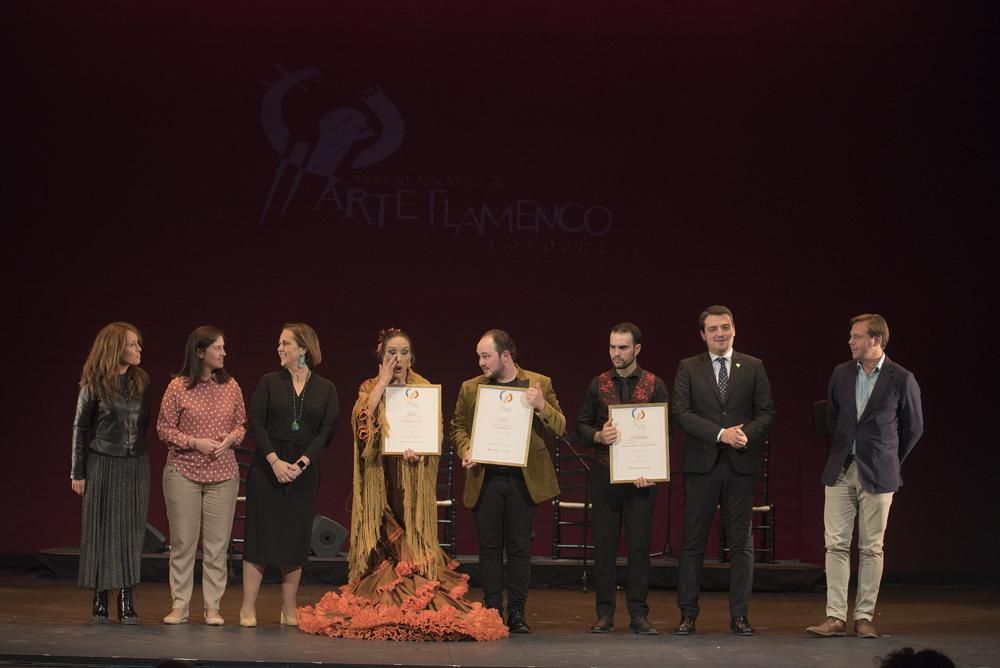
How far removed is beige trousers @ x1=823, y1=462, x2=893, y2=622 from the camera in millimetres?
5879

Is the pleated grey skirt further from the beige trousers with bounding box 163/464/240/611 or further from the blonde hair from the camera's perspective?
the blonde hair

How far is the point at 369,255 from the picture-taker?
888 cm

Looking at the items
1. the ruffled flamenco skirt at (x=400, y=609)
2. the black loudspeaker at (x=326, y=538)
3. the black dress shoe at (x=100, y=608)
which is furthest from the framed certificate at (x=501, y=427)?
the black loudspeaker at (x=326, y=538)

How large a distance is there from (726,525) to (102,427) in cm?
295

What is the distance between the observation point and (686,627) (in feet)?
19.3

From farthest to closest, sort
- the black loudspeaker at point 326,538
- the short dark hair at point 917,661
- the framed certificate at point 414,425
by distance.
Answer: the black loudspeaker at point 326,538 < the framed certificate at point 414,425 < the short dark hair at point 917,661

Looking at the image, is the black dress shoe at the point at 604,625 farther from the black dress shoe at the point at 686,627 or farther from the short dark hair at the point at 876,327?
the short dark hair at the point at 876,327

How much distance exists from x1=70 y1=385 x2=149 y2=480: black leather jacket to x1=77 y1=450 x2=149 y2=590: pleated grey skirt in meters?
0.04

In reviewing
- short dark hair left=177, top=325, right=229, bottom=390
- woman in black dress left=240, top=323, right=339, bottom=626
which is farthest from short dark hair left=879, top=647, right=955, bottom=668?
short dark hair left=177, top=325, right=229, bottom=390

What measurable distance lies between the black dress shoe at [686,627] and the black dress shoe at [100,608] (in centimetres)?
270

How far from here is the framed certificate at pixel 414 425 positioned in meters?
5.68

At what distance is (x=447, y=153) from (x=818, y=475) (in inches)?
138

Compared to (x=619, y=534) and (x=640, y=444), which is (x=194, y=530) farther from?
(x=640, y=444)

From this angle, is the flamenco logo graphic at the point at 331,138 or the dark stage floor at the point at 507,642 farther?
the flamenco logo graphic at the point at 331,138
